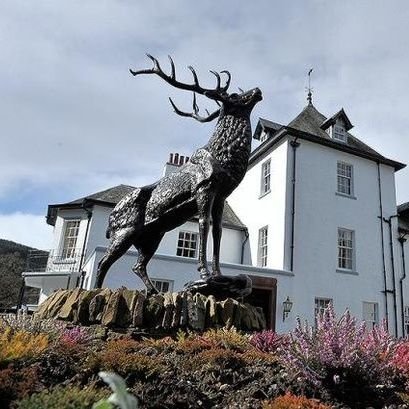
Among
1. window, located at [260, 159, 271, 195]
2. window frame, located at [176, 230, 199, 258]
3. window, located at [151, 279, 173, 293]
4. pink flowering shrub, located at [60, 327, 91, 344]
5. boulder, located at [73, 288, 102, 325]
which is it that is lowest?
pink flowering shrub, located at [60, 327, 91, 344]

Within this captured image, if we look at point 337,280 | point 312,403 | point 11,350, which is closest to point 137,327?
point 11,350

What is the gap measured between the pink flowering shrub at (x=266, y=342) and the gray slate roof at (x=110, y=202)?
1546cm

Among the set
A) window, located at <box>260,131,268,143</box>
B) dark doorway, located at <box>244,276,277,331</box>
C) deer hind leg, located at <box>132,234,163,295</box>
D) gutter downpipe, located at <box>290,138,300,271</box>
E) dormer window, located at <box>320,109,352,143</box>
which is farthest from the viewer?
window, located at <box>260,131,268,143</box>

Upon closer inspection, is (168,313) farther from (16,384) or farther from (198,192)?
(16,384)

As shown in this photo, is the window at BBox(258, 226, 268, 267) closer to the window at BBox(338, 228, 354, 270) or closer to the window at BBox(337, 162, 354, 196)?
the window at BBox(338, 228, 354, 270)

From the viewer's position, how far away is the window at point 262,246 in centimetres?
1942

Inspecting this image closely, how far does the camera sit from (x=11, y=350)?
334 cm

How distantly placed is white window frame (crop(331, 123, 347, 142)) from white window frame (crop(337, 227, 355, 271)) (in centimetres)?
494

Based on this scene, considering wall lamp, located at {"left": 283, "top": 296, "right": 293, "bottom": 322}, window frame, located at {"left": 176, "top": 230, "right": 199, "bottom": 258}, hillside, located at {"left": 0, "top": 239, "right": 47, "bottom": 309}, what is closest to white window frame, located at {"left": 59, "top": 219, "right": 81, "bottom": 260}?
window frame, located at {"left": 176, "top": 230, "right": 199, "bottom": 258}

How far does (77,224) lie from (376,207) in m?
14.4

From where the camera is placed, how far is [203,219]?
6.00 meters

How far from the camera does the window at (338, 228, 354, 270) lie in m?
18.8

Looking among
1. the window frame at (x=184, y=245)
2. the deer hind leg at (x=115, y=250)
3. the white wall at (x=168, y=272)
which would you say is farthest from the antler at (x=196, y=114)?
the window frame at (x=184, y=245)

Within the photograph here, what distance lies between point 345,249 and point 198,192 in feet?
47.7
